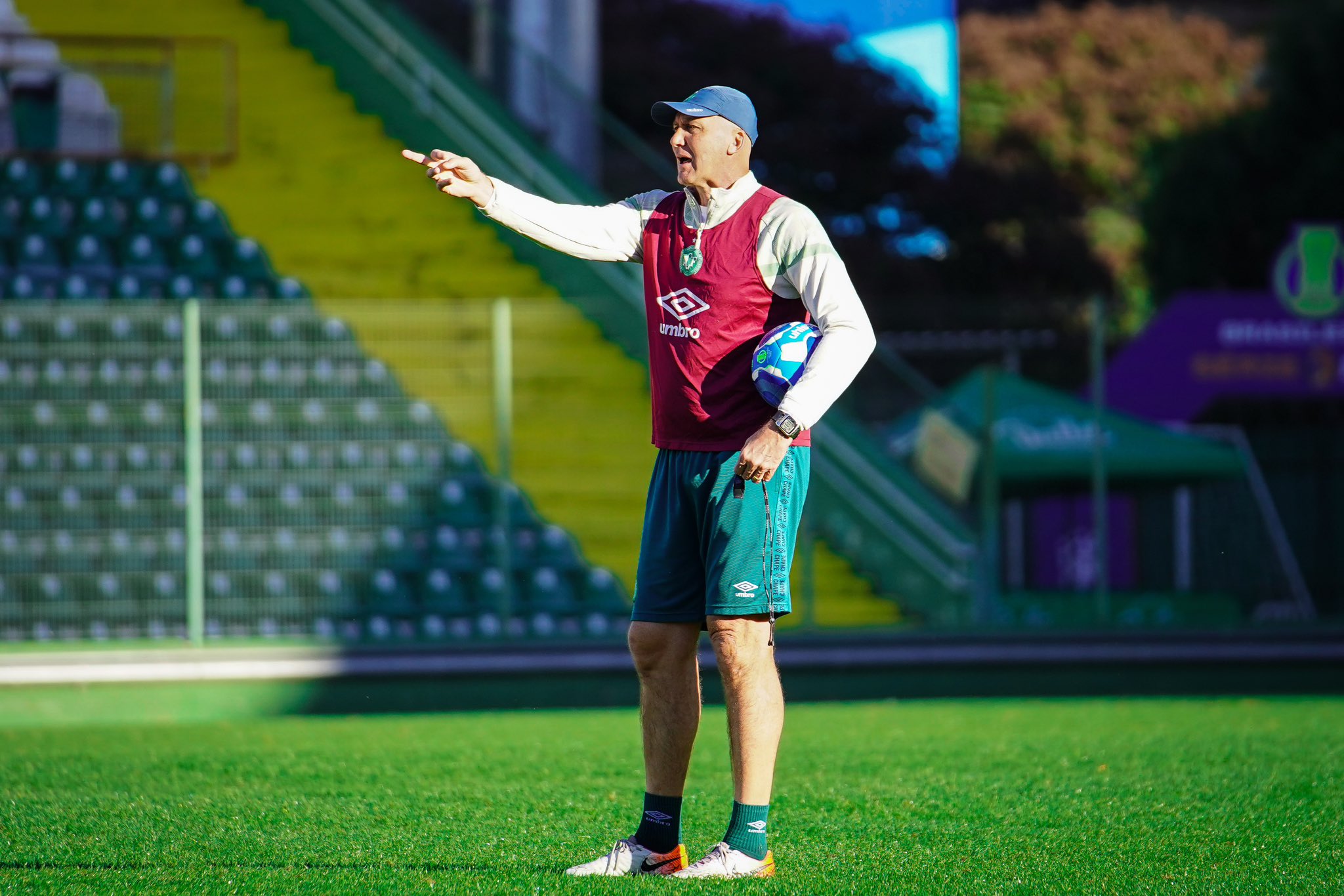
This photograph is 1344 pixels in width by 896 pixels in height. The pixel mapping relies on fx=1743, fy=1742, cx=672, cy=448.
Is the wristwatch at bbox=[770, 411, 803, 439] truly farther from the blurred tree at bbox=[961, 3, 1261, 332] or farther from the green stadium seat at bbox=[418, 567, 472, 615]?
the blurred tree at bbox=[961, 3, 1261, 332]

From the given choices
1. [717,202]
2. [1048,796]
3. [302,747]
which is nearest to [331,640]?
[302,747]

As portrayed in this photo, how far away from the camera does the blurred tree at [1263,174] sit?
2623 centimetres

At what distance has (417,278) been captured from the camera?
1515cm

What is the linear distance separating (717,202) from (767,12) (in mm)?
26216

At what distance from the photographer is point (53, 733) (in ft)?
26.6

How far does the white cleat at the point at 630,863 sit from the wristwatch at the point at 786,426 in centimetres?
106

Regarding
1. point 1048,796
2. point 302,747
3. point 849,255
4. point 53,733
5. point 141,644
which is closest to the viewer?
point 1048,796

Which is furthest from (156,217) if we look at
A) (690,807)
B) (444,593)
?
(690,807)

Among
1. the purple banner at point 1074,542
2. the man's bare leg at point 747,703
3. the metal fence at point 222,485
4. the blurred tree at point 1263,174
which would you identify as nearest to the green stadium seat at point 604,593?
the metal fence at point 222,485

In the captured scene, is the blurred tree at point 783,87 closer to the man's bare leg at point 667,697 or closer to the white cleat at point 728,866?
the man's bare leg at point 667,697

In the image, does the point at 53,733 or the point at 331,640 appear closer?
the point at 53,733

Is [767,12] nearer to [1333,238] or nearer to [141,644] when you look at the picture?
[1333,238]

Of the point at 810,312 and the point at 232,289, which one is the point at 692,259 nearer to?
the point at 810,312

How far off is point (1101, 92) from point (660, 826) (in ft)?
107
